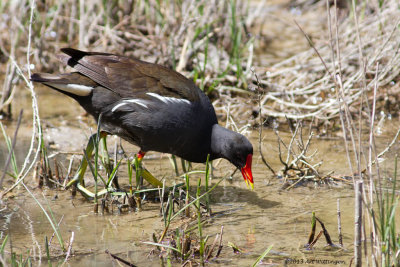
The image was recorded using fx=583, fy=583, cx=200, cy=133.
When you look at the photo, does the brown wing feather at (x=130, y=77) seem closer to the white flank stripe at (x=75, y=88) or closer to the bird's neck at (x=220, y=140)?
the white flank stripe at (x=75, y=88)

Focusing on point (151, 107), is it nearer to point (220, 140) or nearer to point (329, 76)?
point (220, 140)

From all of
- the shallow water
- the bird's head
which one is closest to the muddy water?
the shallow water

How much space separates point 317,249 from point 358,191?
0.86m

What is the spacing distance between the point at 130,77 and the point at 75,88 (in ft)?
1.30

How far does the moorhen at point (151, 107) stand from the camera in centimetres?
402

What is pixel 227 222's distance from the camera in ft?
12.1

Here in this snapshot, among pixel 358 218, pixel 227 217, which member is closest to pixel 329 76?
pixel 227 217

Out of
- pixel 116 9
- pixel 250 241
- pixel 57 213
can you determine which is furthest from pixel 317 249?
pixel 116 9

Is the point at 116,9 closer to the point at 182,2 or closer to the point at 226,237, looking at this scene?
the point at 182,2

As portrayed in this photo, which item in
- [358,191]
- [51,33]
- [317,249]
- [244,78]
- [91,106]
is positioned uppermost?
[51,33]

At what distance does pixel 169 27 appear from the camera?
6449 millimetres

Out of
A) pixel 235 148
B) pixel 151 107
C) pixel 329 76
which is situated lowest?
pixel 235 148

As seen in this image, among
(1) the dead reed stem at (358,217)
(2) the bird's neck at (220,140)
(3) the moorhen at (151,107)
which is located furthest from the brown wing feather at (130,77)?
(1) the dead reed stem at (358,217)

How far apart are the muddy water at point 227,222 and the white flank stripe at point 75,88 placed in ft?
2.38
